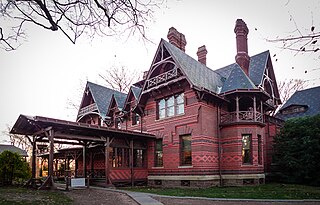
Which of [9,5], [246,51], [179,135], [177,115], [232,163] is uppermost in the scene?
[246,51]

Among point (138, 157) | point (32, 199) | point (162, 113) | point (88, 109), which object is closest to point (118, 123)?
point (88, 109)

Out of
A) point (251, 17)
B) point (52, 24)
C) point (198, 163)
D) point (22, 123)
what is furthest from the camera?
point (198, 163)

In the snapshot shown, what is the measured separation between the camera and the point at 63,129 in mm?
17828

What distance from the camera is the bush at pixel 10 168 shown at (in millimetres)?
19781

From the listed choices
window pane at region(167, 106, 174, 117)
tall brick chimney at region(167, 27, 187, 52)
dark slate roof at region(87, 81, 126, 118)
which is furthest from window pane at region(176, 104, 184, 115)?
dark slate roof at region(87, 81, 126, 118)

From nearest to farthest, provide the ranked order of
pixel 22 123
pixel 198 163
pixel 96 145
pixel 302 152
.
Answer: pixel 22 123 → pixel 198 163 → pixel 302 152 → pixel 96 145

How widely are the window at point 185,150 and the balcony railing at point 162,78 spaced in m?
4.45

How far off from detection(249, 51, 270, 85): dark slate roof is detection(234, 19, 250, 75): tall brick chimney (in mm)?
718

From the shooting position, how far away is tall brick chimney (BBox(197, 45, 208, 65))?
27.8m

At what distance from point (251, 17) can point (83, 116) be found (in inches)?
1047

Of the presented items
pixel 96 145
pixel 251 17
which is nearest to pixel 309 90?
pixel 96 145

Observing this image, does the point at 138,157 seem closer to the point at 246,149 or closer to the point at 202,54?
the point at 246,149

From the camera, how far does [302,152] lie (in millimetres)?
20875

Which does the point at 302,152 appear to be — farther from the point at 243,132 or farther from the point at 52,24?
the point at 52,24
